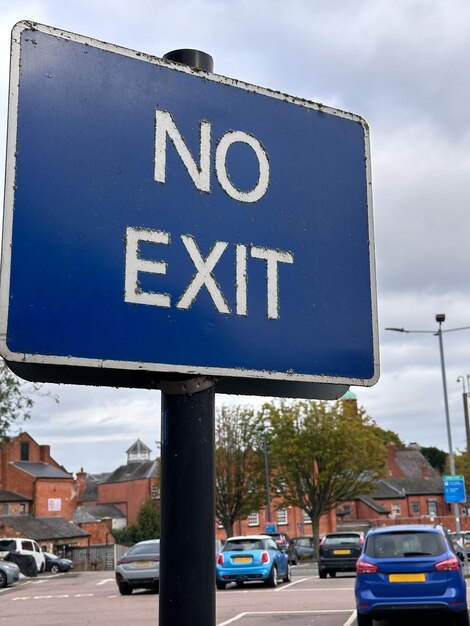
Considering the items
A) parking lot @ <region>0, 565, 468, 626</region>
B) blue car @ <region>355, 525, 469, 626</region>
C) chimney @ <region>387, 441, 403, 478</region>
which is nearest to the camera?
blue car @ <region>355, 525, 469, 626</region>

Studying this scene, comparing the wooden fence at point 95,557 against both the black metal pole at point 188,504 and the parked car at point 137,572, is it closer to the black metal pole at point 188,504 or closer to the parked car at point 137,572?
the parked car at point 137,572

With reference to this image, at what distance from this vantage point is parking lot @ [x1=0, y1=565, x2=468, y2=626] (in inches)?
577

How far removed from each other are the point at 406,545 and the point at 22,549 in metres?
30.2

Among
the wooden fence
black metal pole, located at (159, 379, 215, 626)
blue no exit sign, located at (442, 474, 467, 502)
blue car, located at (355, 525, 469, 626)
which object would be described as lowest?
the wooden fence

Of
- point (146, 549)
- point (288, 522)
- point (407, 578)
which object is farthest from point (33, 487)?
point (407, 578)

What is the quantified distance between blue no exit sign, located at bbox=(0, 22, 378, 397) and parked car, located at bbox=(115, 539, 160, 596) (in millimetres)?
19751

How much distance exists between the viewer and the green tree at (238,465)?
56.1 m

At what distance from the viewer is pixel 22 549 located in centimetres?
3888

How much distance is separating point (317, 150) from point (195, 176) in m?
0.51

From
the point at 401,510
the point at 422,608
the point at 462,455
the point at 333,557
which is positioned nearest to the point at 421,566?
the point at 422,608

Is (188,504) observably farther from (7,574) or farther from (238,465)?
(238,465)

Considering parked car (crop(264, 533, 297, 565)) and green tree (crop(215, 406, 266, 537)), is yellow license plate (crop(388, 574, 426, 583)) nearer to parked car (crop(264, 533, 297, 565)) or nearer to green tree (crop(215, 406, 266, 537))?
parked car (crop(264, 533, 297, 565))

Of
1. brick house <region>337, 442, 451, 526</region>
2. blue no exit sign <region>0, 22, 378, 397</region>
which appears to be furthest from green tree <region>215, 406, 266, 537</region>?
blue no exit sign <region>0, 22, 378, 397</region>

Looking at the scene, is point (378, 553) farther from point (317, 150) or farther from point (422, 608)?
point (317, 150)
